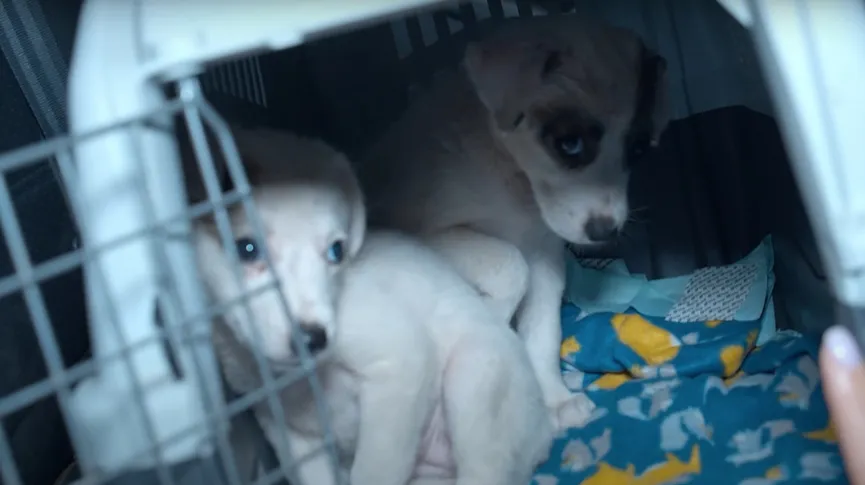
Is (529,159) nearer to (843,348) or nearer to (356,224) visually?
(356,224)

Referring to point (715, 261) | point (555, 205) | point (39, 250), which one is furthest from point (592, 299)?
point (39, 250)

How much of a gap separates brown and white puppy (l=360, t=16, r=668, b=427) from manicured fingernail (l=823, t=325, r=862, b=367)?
64 centimetres

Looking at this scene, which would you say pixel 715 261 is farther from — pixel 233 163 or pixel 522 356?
pixel 233 163

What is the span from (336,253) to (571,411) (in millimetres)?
581

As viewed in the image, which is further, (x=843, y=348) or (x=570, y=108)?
(x=570, y=108)

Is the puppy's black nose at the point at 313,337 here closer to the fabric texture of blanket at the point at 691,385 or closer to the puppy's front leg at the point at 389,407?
the puppy's front leg at the point at 389,407

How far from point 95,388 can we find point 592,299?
1169 millimetres

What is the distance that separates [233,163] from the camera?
868 mm

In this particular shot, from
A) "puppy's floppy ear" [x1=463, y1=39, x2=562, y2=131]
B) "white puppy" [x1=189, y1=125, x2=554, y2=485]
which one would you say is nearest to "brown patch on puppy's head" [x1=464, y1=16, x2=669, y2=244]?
"puppy's floppy ear" [x1=463, y1=39, x2=562, y2=131]

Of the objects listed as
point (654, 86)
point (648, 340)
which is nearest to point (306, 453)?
point (648, 340)

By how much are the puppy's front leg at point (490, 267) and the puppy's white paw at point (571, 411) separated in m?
0.17

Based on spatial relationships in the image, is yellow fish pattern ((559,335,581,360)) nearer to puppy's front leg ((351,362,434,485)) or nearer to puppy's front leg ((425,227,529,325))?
puppy's front leg ((425,227,529,325))

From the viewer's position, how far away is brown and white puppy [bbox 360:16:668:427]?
1464 millimetres

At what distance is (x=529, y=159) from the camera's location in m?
1.53
